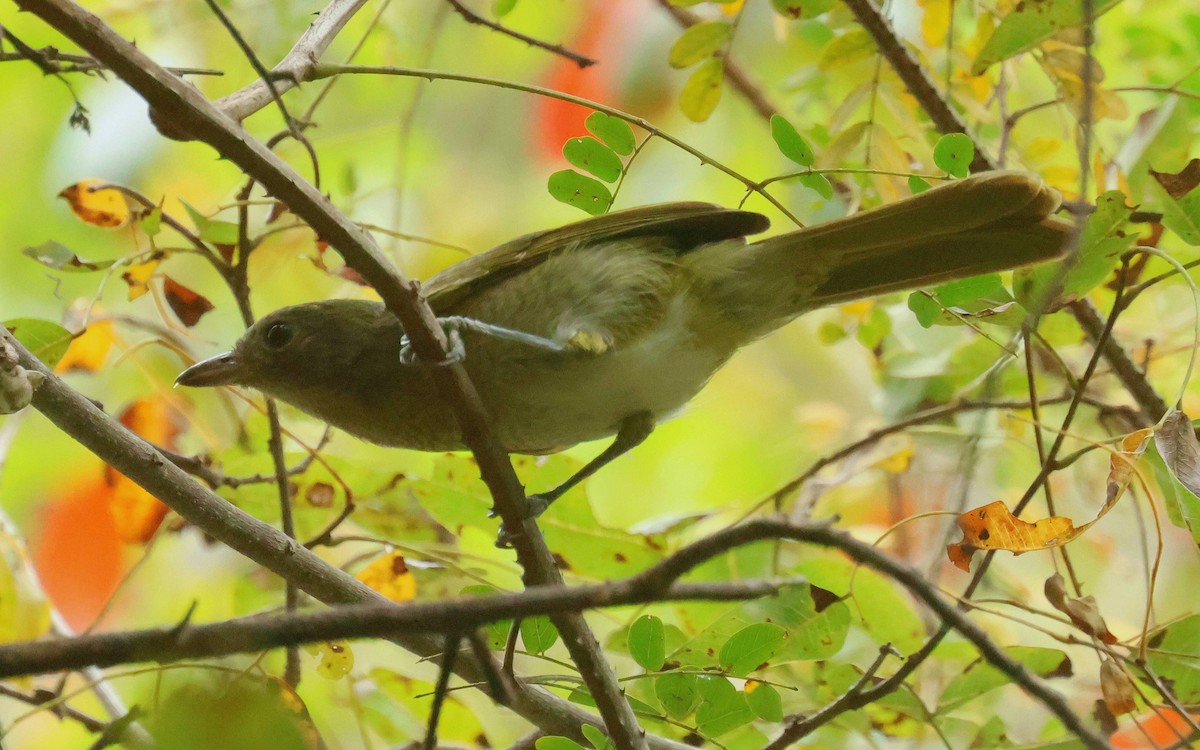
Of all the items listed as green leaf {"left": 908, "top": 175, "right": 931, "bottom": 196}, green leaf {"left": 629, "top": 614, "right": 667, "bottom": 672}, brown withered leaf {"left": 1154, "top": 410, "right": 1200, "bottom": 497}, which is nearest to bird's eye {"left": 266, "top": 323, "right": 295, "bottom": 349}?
green leaf {"left": 629, "top": 614, "right": 667, "bottom": 672}

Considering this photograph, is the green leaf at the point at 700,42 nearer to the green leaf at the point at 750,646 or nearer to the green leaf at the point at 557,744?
the green leaf at the point at 750,646

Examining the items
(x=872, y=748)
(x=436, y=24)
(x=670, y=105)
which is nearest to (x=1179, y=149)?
(x=872, y=748)

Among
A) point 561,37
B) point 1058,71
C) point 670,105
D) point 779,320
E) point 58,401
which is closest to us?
point 58,401

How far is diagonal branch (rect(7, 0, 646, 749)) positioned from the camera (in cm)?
152

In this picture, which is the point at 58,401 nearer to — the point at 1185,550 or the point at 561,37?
the point at 561,37

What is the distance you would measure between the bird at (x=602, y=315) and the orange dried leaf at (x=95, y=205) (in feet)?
1.52

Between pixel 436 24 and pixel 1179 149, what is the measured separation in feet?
6.85

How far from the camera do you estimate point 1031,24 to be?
8.12 ft

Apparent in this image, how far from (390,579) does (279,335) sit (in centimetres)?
73

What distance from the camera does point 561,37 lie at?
199 inches

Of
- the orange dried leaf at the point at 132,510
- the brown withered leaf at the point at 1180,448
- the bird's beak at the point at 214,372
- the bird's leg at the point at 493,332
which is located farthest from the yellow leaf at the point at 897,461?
the orange dried leaf at the point at 132,510

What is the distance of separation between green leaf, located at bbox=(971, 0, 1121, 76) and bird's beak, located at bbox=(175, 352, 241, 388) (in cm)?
195

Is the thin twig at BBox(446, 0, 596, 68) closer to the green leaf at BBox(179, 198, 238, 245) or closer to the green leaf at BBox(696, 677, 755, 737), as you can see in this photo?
the green leaf at BBox(179, 198, 238, 245)

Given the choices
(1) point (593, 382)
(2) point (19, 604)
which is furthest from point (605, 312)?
(2) point (19, 604)
